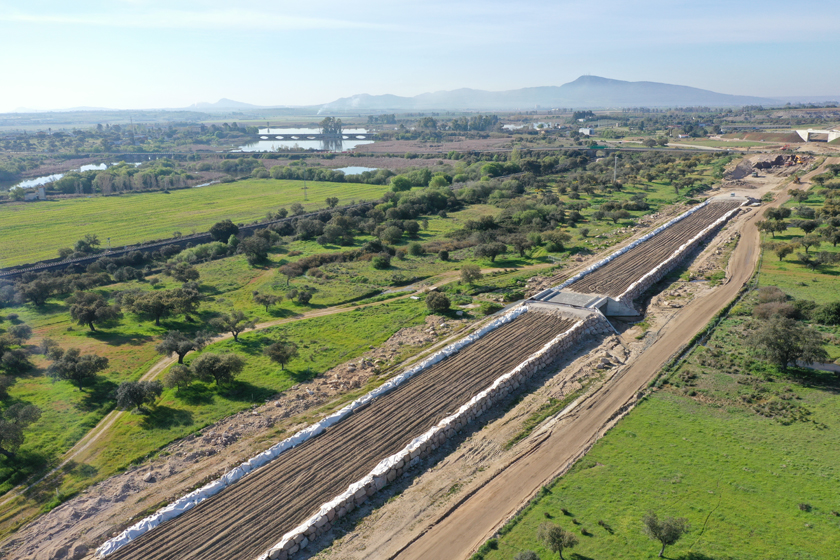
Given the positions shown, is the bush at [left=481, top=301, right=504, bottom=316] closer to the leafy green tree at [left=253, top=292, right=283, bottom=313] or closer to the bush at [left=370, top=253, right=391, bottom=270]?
the bush at [left=370, top=253, right=391, bottom=270]

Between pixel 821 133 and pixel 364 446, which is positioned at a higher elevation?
pixel 821 133

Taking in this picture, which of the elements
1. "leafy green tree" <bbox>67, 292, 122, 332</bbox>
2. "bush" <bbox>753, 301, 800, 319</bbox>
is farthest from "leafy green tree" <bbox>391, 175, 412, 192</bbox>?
"bush" <bbox>753, 301, 800, 319</bbox>

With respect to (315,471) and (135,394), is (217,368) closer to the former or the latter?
(135,394)

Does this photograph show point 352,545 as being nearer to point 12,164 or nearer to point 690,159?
point 690,159

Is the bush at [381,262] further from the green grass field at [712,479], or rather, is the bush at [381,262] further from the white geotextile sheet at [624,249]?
the green grass field at [712,479]

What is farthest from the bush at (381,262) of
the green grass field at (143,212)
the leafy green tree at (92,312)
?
the green grass field at (143,212)

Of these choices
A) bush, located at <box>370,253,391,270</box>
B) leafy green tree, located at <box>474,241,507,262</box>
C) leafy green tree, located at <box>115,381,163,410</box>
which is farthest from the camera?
bush, located at <box>370,253,391,270</box>

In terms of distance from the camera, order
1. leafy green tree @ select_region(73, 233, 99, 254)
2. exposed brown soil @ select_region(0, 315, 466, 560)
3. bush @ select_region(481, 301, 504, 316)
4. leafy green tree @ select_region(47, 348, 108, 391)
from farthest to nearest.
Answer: leafy green tree @ select_region(73, 233, 99, 254), bush @ select_region(481, 301, 504, 316), leafy green tree @ select_region(47, 348, 108, 391), exposed brown soil @ select_region(0, 315, 466, 560)

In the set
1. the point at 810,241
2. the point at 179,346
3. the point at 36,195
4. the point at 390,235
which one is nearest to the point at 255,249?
the point at 390,235

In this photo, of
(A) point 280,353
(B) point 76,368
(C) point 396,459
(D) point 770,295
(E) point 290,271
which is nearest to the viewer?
(C) point 396,459
